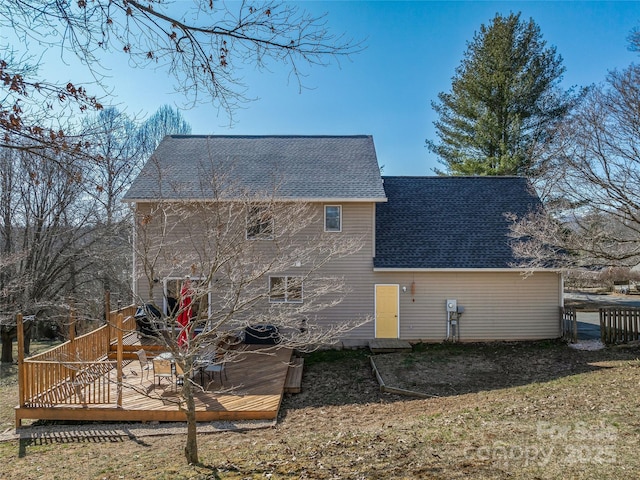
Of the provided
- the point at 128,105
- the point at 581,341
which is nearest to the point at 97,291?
the point at 128,105

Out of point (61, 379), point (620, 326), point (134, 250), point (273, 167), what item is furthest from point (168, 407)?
point (620, 326)

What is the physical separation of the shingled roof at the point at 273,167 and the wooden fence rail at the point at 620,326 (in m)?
7.48

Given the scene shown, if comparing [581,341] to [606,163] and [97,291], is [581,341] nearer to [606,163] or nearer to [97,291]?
[606,163]

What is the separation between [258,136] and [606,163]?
39.4 feet

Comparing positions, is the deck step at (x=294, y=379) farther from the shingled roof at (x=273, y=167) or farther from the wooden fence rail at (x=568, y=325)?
the wooden fence rail at (x=568, y=325)

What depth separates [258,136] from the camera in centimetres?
1703

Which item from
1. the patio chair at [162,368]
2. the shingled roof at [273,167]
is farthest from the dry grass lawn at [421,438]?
the shingled roof at [273,167]

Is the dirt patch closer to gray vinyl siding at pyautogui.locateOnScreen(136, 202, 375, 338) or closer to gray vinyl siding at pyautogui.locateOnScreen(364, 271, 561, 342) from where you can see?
gray vinyl siding at pyautogui.locateOnScreen(364, 271, 561, 342)

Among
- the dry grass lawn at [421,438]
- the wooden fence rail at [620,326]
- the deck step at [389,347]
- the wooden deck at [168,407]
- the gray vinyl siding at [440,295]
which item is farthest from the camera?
the gray vinyl siding at [440,295]

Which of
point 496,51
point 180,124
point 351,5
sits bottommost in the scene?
point 351,5

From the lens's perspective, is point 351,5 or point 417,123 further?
point 417,123

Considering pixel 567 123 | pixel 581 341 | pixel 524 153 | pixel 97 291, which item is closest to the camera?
pixel 567 123

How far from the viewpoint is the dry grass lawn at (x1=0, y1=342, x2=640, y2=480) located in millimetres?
4539

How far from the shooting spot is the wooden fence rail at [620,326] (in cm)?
1197
